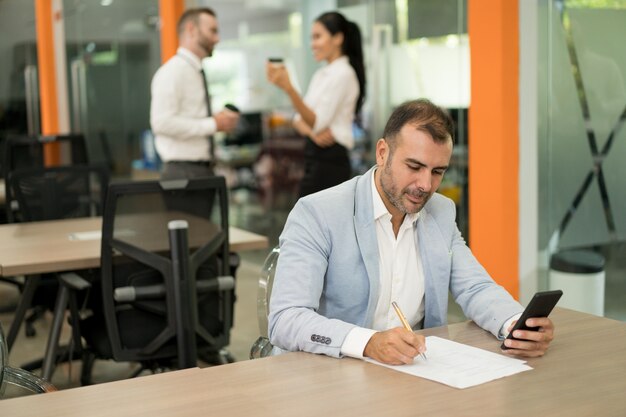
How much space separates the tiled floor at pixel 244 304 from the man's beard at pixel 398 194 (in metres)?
2.05

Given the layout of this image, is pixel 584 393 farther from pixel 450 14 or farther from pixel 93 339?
pixel 450 14

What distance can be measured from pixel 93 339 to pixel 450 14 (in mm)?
2833

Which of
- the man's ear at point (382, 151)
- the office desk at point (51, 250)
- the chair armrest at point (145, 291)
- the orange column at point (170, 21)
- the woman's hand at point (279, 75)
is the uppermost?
the orange column at point (170, 21)

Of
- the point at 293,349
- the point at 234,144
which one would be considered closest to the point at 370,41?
the point at 234,144

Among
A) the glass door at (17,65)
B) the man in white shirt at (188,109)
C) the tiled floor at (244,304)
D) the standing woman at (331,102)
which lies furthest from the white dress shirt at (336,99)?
the glass door at (17,65)

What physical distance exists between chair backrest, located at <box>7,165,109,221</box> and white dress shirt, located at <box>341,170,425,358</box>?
3081mm

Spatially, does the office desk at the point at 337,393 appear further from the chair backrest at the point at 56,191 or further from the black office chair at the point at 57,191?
the chair backrest at the point at 56,191

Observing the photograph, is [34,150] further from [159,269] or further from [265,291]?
[265,291]

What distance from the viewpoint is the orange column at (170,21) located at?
8.13 m

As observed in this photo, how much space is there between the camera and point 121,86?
959 cm

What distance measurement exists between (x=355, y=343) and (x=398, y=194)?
21.4 inches

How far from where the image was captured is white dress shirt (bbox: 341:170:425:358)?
2797 mm

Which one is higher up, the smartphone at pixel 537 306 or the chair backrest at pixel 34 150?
the chair backrest at pixel 34 150

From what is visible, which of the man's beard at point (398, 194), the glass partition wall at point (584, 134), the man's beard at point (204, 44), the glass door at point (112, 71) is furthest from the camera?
the glass door at point (112, 71)
